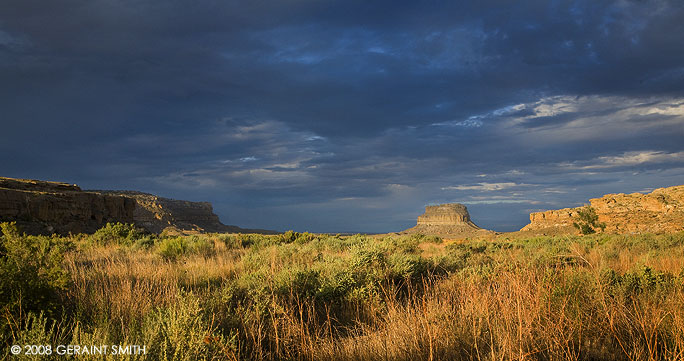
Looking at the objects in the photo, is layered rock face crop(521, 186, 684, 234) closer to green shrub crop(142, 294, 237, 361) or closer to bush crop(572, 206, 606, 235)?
bush crop(572, 206, 606, 235)

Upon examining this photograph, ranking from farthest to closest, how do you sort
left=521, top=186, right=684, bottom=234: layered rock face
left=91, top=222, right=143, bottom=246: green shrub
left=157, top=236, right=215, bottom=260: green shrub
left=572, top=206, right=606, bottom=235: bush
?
left=572, top=206, right=606, bottom=235: bush < left=521, top=186, right=684, bottom=234: layered rock face < left=91, top=222, right=143, bottom=246: green shrub < left=157, top=236, right=215, bottom=260: green shrub

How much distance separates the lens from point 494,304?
13.4 ft

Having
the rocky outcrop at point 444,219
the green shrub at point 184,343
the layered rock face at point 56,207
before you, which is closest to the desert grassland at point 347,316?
the green shrub at point 184,343

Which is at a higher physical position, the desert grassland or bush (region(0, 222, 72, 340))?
bush (region(0, 222, 72, 340))

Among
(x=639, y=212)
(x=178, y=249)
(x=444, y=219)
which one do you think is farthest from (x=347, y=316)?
(x=444, y=219)

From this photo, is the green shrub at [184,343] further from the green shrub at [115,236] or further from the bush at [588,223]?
the bush at [588,223]

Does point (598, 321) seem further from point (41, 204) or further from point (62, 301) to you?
point (41, 204)

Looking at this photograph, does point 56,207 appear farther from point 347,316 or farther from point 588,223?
point 588,223

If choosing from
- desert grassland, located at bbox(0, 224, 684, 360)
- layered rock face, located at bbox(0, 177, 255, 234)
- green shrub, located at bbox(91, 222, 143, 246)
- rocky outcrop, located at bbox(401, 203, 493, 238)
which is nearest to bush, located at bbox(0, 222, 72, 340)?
desert grassland, located at bbox(0, 224, 684, 360)

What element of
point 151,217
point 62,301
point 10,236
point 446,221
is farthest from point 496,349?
point 446,221

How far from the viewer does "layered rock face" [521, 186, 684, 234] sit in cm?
3325

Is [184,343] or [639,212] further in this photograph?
[639,212]

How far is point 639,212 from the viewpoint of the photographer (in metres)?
38.6

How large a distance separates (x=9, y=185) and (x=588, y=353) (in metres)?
38.3
